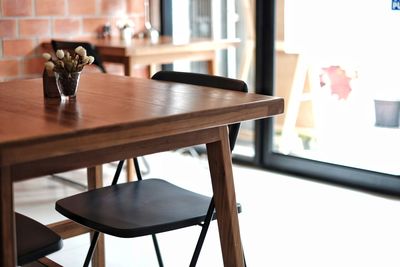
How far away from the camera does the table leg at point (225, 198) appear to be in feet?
6.32

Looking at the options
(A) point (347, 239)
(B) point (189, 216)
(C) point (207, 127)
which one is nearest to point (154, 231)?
(B) point (189, 216)

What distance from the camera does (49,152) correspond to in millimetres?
1447

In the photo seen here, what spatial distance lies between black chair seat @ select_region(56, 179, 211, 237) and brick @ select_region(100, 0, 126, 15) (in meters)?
2.35

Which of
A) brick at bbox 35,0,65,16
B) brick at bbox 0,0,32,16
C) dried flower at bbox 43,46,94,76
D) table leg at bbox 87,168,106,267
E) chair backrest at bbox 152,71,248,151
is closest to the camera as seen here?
dried flower at bbox 43,46,94,76

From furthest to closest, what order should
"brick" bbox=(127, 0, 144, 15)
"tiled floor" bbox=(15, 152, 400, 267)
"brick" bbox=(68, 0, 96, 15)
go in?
"brick" bbox=(127, 0, 144, 15)
"brick" bbox=(68, 0, 96, 15)
"tiled floor" bbox=(15, 152, 400, 267)

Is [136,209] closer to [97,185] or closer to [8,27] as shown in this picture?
[97,185]

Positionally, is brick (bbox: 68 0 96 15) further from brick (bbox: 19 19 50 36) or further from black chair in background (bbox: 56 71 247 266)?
black chair in background (bbox: 56 71 247 266)

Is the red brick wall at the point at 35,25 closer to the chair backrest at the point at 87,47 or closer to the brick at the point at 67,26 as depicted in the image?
the brick at the point at 67,26

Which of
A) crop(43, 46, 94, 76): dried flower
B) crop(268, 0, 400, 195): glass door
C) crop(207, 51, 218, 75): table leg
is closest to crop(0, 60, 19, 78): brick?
crop(207, 51, 218, 75): table leg

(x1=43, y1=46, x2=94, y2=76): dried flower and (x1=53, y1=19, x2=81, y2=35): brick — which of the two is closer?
(x1=43, y1=46, x2=94, y2=76): dried flower

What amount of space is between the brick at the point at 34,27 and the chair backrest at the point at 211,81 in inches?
74.7

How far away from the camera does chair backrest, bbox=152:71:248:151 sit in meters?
2.02

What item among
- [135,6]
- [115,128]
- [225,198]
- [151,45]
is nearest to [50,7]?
[135,6]

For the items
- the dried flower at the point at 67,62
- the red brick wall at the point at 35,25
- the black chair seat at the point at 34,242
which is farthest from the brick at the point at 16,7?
the black chair seat at the point at 34,242
